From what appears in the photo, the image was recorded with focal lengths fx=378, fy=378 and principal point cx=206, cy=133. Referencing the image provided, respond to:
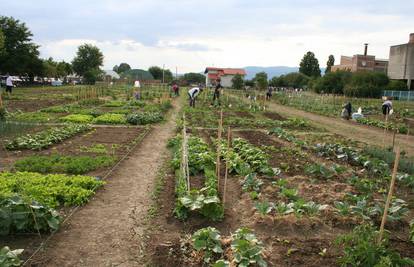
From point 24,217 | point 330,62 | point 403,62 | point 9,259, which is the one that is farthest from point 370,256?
point 330,62

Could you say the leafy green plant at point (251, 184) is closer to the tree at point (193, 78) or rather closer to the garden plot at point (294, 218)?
the garden plot at point (294, 218)

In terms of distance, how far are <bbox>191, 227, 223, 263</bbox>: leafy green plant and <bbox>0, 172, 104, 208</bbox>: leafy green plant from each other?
2.38 metres

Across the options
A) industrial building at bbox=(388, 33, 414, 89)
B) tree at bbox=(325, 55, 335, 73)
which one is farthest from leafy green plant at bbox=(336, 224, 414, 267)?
tree at bbox=(325, 55, 335, 73)

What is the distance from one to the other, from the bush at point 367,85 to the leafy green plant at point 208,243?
39902 mm

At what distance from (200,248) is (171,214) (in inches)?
56.2

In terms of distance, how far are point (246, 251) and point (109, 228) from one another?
2077 mm

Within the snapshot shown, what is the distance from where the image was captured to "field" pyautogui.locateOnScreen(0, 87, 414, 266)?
4.39m

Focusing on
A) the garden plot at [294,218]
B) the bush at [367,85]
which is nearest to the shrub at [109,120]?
the garden plot at [294,218]

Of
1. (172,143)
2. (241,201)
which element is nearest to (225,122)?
(172,143)

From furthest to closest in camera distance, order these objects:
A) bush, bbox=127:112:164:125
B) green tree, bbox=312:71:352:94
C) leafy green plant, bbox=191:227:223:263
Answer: green tree, bbox=312:71:352:94
bush, bbox=127:112:164:125
leafy green plant, bbox=191:227:223:263

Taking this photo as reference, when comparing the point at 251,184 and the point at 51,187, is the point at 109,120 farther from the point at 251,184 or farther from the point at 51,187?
the point at 251,184

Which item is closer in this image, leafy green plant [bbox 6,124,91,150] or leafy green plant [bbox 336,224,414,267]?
leafy green plant [bbox 336,224,414,267]

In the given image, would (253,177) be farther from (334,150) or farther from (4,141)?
(4,141)

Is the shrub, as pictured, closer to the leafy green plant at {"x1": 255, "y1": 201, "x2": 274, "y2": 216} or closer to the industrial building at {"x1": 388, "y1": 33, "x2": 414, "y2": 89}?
the leafy green plant at {"x1": 255, "y1": 201, "x2": 274, "y2": 216}
